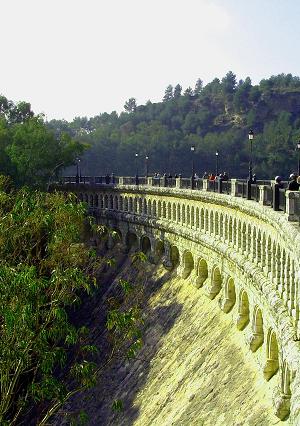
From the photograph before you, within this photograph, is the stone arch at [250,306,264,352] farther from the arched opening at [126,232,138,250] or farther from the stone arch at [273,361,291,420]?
the arched opening at [126,232,138,250]

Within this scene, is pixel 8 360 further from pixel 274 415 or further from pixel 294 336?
pixel 274 415

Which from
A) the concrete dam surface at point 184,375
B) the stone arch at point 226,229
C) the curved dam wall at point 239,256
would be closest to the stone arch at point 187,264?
the curved dam wall at point 239,256

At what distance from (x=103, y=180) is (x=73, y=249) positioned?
45649mm

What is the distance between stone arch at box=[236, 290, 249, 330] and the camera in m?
30.2

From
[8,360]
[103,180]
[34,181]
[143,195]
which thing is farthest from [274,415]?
[103,180]

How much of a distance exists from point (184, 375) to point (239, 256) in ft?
22.7

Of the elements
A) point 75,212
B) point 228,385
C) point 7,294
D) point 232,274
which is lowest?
point 228,385

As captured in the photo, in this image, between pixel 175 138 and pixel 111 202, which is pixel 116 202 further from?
pixel 175 138

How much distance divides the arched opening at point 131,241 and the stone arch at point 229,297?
76.7 ft

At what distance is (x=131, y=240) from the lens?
5716cm

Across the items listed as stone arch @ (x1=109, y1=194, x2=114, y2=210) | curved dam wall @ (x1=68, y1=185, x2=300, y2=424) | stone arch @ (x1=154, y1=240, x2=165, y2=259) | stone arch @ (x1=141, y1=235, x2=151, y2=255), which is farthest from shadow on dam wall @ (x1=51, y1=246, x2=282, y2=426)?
stone arch @ (x1=109, y1=194, x2=114, y2=210)

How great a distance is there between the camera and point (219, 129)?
159 meters

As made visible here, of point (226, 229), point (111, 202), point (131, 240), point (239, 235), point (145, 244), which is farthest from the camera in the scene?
point (111, 202)

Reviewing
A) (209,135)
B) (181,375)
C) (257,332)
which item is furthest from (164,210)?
(209,135)
